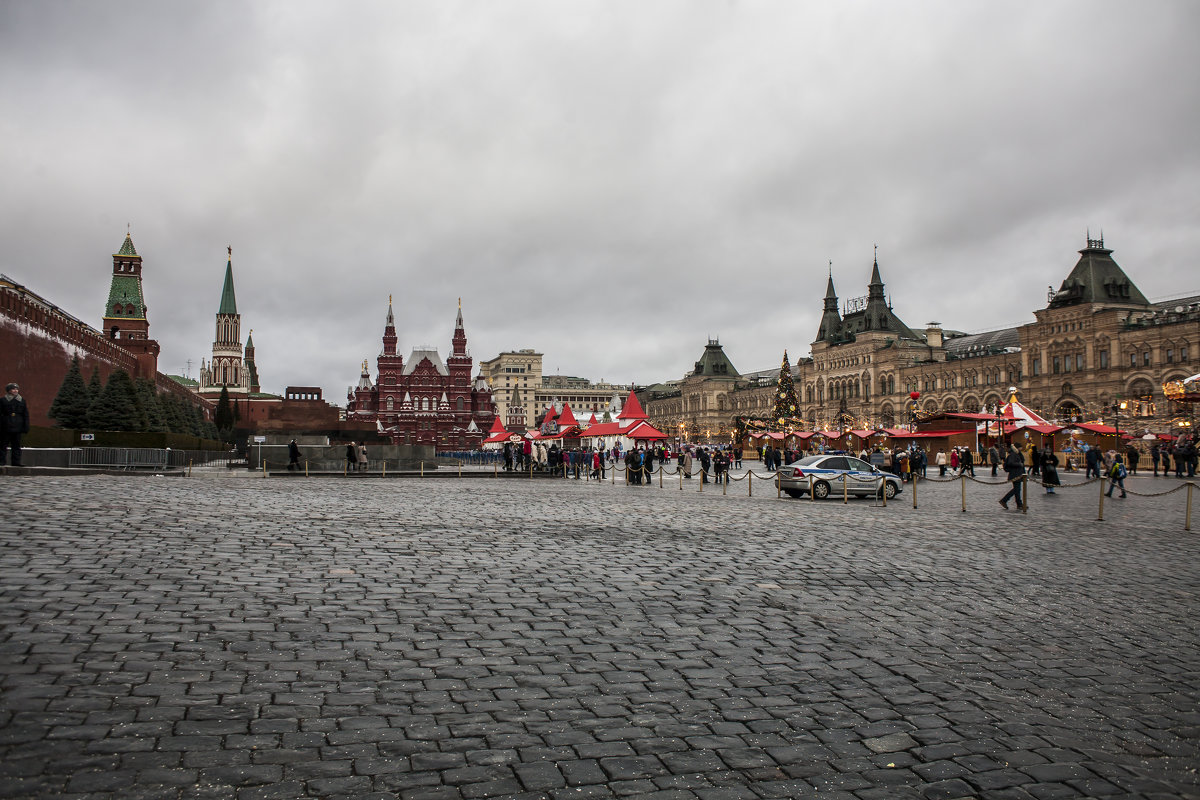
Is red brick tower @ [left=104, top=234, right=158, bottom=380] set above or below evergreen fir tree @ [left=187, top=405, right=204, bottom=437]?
above

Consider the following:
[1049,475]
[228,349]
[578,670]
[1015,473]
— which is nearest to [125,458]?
[1015,473]

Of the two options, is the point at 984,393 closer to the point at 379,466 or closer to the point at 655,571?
the point at 379,466

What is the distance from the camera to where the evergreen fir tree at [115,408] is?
3525 cm

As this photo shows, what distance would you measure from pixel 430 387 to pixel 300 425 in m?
22.9

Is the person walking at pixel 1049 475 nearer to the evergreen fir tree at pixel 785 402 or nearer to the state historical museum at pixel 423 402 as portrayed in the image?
the evergreen fir tree at pixel 785 402

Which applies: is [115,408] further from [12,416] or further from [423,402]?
[423,402]

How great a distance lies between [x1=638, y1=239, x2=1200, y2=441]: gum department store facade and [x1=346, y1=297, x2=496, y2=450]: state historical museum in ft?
125

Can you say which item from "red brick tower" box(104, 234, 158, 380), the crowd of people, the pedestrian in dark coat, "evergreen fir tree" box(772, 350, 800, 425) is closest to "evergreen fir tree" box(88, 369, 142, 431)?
the crowd of people

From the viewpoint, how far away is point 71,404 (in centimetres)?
3462

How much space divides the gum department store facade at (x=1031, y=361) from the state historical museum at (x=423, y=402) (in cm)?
3802

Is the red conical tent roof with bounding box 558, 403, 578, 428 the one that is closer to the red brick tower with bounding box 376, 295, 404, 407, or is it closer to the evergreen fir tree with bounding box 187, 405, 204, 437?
the evergreen fir tree with bounding box 187, 405, 204, 437

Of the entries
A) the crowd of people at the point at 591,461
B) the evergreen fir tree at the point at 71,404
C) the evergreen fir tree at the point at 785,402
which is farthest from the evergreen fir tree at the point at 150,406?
the evergreen fir tree at the point at 785,402

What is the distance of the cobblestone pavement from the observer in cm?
349

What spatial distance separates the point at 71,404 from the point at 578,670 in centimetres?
3761
